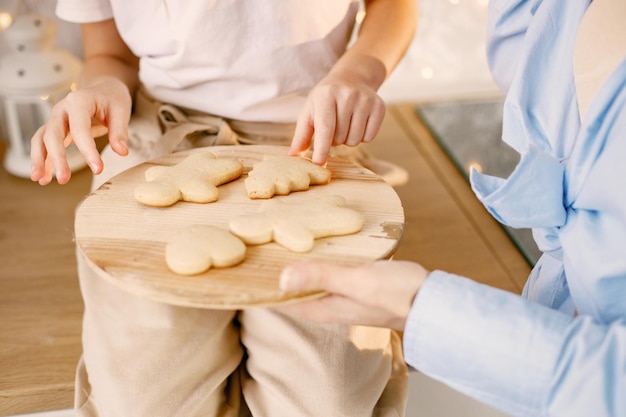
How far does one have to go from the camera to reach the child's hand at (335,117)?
83 centimetres

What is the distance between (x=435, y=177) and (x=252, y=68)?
619 millimetres

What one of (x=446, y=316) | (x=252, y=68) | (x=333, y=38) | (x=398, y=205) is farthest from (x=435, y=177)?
(x=446, y=316)

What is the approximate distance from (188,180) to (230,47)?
302 mm

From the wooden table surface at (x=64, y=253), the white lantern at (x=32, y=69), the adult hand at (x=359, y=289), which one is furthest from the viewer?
the white lantern at (x=32, y=69)

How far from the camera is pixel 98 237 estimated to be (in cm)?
70

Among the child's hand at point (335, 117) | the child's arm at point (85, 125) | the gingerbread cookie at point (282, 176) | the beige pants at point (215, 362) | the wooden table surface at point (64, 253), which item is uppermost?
the child's hand at point (335, 117)

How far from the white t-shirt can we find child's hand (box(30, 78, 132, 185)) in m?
0.13

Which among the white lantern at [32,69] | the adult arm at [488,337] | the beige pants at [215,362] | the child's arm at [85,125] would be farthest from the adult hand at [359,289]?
the white lantern at [32,69]

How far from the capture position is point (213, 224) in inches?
28.6

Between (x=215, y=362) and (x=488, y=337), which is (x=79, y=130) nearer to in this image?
(x=215, y=362)

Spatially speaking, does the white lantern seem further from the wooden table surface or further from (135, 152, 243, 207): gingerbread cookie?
(135, 152, 243, 207): gingerbread cookie

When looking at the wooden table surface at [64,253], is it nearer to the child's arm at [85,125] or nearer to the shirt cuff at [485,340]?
the child's arm at [85,125]

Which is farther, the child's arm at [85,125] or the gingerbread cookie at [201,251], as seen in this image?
the child's arm at [85,125]

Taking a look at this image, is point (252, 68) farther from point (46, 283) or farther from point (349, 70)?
point (46, 283)
